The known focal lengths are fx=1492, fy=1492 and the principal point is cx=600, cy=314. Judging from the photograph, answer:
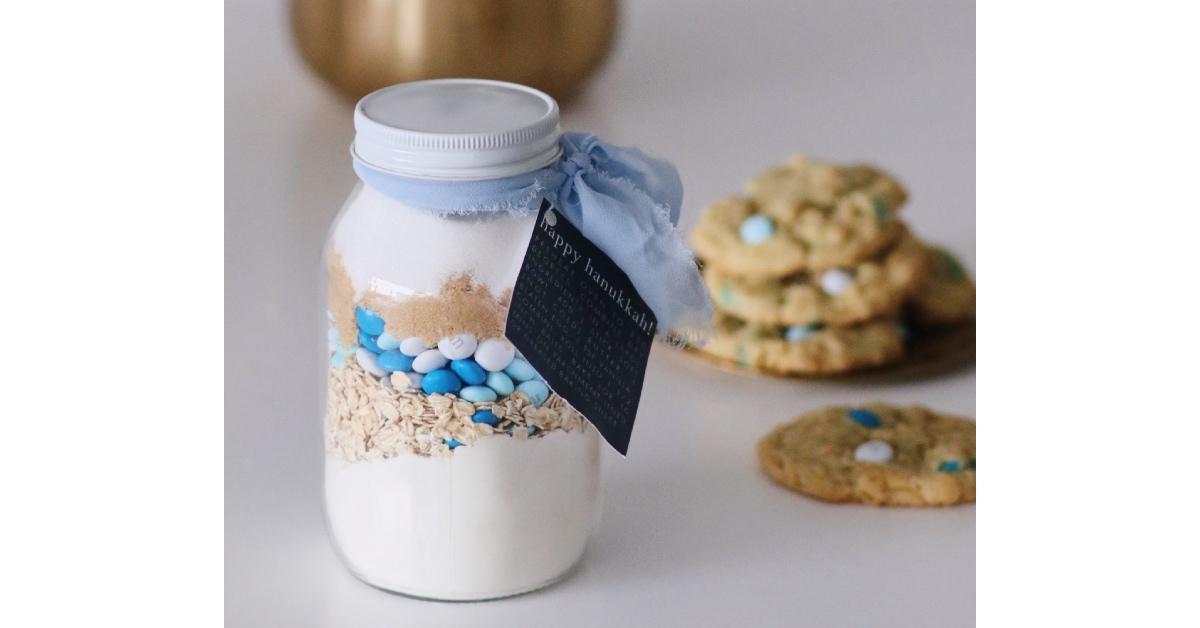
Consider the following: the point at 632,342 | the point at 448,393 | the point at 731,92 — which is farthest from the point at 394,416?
the point at 731,92

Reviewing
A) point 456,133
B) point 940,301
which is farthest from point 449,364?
point 940,301

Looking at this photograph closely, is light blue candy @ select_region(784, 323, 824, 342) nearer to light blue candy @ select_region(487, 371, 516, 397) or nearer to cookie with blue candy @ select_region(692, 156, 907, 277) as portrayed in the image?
cookie with blue candy @ select_region(692, 156, 907, 277)

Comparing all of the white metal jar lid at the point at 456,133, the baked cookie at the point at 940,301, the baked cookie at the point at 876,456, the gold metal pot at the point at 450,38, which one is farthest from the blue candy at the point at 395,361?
the gold metal pot at the point at 450,38

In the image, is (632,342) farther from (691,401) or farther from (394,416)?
(691,401)

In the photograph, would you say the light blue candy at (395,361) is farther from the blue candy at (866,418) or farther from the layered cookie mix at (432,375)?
the blue candy at (866,418)

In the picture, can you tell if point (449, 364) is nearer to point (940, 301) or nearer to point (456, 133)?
point (456, 133)

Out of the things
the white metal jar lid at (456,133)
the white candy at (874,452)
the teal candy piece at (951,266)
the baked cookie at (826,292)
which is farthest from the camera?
the teal candy piece at (951,266)

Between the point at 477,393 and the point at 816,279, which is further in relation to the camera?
the point at 816,279

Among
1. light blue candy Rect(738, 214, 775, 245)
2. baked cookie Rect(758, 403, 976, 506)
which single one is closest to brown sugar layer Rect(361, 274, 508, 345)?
baked cookie Rect(758, 403, 976, 506)
